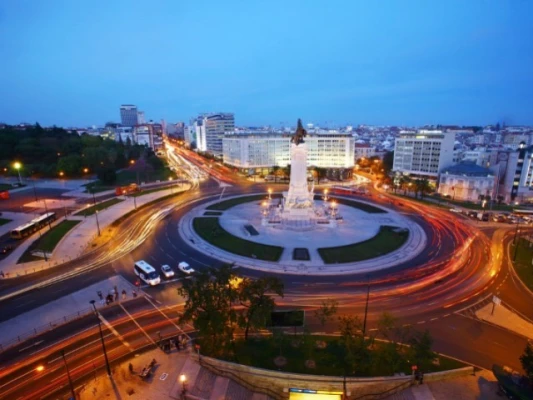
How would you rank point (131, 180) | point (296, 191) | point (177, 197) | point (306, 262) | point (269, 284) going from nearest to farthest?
point (269, 284), point (306, 262), point (296, 191), point (177, 197), point (131, 180)

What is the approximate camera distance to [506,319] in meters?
36.8

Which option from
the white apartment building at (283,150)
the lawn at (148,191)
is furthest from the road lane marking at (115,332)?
the white apartment building at (283,150)

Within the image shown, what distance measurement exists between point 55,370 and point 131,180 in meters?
103

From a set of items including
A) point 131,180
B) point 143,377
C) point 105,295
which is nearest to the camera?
point 143,377

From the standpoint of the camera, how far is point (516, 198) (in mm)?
98812

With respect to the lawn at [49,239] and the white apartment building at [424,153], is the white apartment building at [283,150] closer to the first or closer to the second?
the white apartment building at [424,153]

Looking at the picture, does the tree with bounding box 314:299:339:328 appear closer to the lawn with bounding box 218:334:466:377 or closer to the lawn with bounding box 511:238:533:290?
the lawn with bounding box 218:334:466:377

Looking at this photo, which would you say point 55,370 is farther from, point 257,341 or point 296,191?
point 296,191

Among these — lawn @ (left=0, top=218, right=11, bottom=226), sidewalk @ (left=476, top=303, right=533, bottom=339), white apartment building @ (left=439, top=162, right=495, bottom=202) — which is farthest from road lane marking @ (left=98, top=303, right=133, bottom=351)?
white apartment building @ (left=439, top=162, right=495, bottom=202)

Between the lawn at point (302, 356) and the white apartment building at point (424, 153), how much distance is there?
105953 mm

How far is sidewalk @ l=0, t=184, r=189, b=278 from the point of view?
49.0 meters

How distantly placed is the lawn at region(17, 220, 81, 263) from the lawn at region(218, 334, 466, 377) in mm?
43216

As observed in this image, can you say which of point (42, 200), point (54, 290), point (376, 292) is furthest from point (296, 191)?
point (42, 200)

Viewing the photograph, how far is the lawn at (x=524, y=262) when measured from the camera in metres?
46.6
